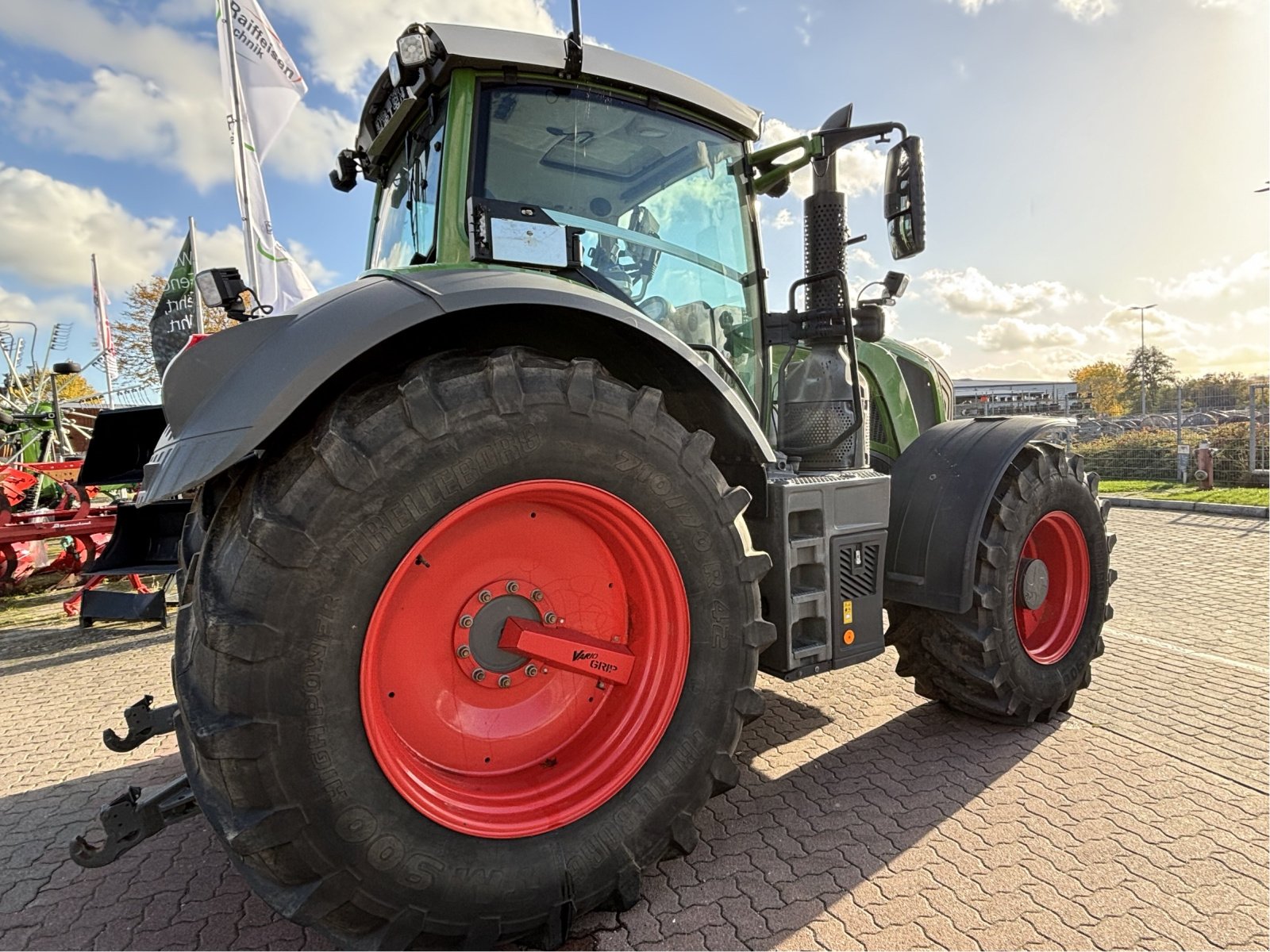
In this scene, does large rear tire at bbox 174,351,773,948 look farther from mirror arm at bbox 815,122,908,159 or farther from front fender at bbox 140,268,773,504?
mirror arm at bbox 815,122,908,159

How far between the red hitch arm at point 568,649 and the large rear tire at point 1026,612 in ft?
5.31

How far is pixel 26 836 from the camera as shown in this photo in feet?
8.80

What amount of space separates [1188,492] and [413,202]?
15.2 meters

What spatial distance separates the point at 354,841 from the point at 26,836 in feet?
6.46

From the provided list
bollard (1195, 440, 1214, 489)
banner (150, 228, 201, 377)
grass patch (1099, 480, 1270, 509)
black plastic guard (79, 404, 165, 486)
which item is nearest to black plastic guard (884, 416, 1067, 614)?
black plastic guard (79, 404, 165, 486)

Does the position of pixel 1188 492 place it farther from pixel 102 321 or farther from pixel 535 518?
pixel 102 321

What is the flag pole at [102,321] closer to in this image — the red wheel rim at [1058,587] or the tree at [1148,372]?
the red wheel rim at [1058,587]

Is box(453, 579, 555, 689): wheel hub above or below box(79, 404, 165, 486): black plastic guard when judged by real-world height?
below

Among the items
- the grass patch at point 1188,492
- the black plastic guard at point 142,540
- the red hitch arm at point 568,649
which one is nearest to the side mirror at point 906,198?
the red hitch arm at point 568,649

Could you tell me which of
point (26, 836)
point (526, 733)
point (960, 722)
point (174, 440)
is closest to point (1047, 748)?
point (960, 722)

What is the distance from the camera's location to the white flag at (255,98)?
7.89 meters

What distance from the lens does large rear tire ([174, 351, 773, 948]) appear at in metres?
1.62

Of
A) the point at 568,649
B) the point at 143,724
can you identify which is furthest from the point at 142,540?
the point at 568,649

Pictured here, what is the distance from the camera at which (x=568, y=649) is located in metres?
2.08
